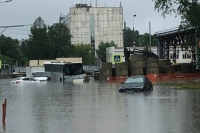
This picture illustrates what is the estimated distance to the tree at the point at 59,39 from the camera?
133 meters

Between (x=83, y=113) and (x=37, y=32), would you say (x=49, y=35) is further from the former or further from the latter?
(x=83, y=113)

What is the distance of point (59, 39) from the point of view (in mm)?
133750

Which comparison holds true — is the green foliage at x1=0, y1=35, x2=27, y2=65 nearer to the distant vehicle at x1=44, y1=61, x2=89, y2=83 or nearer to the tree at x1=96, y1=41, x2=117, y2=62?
the tree at x1=96, y1=41, x2=117, y2=62

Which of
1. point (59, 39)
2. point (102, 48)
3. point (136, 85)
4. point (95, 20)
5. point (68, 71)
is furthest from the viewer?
point (95, 20)

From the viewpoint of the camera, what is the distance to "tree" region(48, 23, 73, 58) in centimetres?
13329

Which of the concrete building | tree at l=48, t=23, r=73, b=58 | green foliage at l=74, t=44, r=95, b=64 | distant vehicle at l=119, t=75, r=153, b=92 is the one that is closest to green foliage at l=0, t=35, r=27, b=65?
the concrete building

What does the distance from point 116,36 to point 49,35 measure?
120 feet

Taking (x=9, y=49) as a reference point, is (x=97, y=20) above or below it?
above

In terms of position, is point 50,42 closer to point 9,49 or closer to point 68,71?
point 9,49

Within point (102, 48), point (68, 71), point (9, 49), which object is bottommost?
point (68, 71)

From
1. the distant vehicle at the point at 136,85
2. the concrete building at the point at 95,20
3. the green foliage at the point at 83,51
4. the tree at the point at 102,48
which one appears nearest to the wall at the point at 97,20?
the concrete building at the point at 95,20

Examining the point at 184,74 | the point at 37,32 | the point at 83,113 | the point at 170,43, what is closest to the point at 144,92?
the point at 83,113

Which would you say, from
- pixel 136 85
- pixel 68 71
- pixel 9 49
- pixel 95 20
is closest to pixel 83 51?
pixel 95 20

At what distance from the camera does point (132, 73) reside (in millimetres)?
76688
